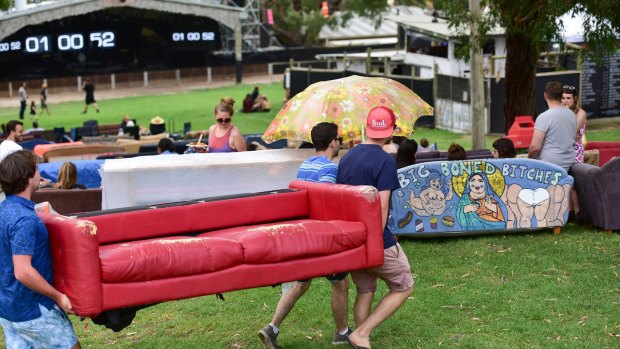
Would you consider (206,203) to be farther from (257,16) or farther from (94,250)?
(257,16)

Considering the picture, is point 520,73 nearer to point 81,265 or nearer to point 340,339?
point 340,339

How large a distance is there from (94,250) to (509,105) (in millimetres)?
15465

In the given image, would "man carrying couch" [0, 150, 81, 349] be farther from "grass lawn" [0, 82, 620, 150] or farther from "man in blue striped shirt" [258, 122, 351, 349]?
"grass lawn" [0, 82, 620, 150]

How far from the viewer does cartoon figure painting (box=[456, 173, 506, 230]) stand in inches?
467

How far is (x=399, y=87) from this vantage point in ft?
42.4

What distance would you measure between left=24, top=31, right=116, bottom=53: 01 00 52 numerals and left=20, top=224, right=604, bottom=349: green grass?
147 ft

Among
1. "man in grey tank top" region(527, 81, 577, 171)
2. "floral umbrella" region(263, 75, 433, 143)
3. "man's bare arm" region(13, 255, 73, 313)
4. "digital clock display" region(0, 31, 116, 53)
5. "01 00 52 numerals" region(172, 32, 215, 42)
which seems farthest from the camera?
"01 00 52 numerals" region(172, 32, 215, 42)

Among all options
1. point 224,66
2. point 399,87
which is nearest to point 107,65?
point 224,66

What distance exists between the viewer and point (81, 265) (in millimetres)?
6168

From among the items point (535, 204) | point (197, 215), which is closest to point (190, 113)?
point (535, 204)

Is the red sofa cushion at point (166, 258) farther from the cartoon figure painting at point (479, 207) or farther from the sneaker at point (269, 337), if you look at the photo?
the cartoon figure painting at point (479, 207)

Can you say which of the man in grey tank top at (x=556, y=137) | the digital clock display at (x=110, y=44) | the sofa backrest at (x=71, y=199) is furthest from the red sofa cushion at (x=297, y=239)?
the digital clock display at (x=110, y=44)

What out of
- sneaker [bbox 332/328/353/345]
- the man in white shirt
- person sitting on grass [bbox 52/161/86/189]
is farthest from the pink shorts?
the man in white shirt

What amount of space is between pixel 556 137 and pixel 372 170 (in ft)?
17.4
